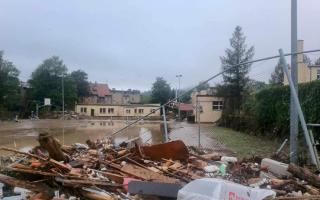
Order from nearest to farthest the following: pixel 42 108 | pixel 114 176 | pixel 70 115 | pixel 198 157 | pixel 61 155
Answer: pixel 114 176
pixel 61 155
pixel 198 157
pixel 70 115
pixel 42 108

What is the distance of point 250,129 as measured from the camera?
94.7ft

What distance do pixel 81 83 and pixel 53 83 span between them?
11.5m

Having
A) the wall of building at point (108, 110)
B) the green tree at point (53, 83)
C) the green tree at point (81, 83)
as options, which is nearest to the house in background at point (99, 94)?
the green tree at point (81, 83)

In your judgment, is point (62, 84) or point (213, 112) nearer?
point (213, 112)

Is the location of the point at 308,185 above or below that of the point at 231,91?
below

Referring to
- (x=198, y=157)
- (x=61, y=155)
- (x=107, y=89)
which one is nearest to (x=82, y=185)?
(x=61, y=155)

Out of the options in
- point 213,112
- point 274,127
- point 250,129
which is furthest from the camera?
point 213,112

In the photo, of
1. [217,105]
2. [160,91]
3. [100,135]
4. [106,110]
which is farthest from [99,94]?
[100,135]

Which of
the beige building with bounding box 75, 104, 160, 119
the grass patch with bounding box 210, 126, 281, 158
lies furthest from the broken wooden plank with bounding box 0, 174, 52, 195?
the beige building with bounding box 75, 104, 160, 119

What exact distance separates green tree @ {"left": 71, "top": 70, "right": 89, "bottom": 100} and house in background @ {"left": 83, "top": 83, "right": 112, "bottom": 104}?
333cm

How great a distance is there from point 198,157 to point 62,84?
84.5 meters

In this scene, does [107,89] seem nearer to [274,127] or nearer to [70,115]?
[70,115]

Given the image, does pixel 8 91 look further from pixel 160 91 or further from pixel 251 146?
pixel 251 146

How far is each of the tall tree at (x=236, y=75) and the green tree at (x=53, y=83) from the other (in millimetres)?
42264
